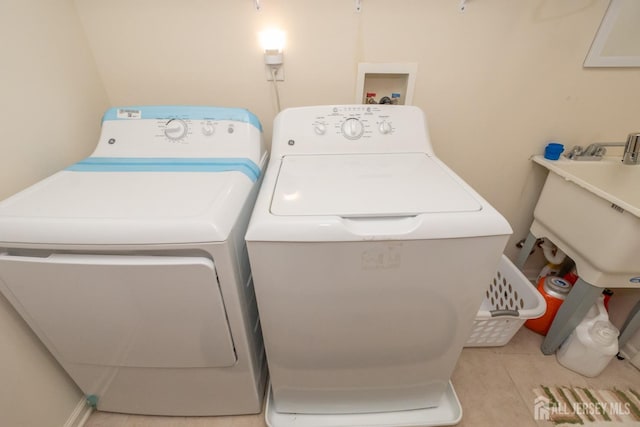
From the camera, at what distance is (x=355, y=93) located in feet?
4.34

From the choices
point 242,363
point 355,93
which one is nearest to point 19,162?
point 242,363

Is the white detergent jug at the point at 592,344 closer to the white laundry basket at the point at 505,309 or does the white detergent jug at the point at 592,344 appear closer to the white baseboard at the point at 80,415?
the white laundry basket at the point at 505,309

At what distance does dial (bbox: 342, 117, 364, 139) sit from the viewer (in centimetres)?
110

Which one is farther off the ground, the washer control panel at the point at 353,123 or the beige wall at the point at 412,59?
the beige wall at the point at 412,59

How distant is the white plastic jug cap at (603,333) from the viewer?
3.97 feet

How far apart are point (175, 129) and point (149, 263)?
632 millimetres

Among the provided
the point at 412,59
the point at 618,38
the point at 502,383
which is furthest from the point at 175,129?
the point at 618,38

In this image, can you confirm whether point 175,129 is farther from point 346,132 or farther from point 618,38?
point 618,38

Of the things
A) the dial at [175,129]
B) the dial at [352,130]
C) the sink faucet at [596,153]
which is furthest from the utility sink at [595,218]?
the dial at [175,129]

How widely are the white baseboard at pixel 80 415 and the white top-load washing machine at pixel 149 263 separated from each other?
3.2 inches

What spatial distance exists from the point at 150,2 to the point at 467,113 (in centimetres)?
151

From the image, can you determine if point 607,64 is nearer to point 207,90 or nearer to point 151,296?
point 207,90

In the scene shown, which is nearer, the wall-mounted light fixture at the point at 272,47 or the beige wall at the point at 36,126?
the beige wall at the point at 36,126

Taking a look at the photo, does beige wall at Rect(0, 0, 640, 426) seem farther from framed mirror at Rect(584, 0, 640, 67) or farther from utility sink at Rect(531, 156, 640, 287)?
utility sink at Rect(531, 156, 640, 287)
